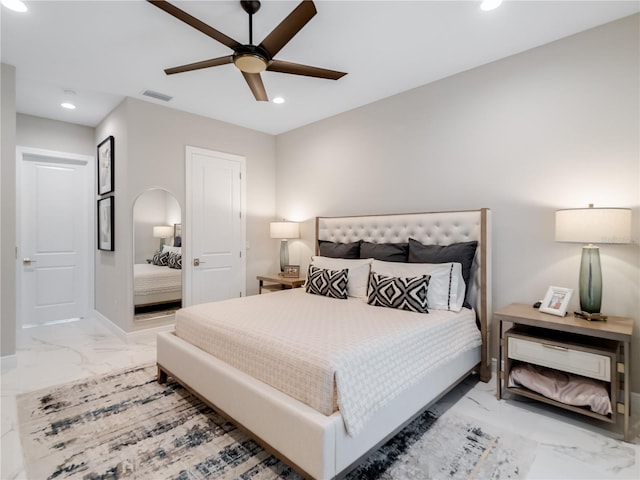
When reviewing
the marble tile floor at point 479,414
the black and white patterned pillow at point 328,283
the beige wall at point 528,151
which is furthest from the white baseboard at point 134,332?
the beige wall at point 528,151

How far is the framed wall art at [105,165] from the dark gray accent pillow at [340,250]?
109 inches

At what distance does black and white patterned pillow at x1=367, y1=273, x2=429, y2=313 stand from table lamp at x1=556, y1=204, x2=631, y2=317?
1018 millimetres

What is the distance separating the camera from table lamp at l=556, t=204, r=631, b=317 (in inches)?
81.4

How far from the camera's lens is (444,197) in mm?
3232

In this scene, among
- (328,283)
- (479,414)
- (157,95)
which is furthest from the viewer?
(157,95)

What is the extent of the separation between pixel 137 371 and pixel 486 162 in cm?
374

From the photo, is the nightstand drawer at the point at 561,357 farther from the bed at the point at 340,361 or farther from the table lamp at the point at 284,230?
the table lamp at the point at 284,230

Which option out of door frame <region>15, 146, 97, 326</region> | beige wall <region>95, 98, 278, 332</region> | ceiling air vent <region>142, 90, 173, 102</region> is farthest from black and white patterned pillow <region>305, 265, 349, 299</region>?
door frame <region>15, 146, 97, 326</region>

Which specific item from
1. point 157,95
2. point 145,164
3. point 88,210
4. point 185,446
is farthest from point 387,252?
point 88,210

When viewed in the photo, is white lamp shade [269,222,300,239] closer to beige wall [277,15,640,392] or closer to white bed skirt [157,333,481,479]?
beige wall [277,15,640,392]

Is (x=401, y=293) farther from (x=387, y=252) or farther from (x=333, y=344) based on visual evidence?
(x=333, y=344)

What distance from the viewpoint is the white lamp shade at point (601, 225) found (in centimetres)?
206

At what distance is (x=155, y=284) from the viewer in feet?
13.0

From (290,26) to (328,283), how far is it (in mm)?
2164
